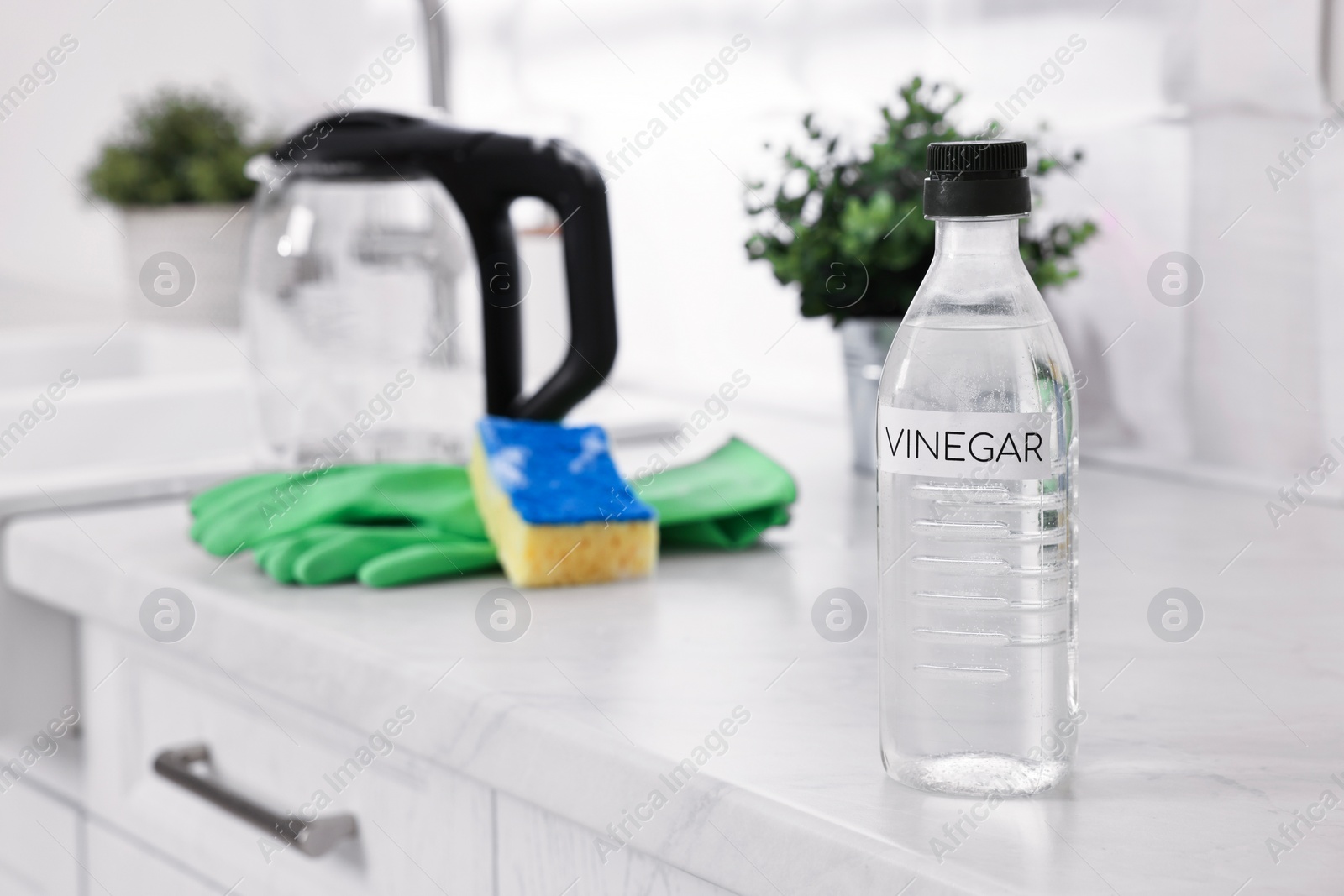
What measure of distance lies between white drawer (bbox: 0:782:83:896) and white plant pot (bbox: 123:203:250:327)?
1000mm

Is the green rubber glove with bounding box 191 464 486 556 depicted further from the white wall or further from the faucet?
the faucet

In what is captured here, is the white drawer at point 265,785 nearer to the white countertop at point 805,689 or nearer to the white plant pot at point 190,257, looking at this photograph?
the white countertop at point 805,689

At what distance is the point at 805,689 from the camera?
25.6 inches

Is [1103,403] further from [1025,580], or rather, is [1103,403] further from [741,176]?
[1025,580]

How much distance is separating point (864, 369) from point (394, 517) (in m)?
0.42

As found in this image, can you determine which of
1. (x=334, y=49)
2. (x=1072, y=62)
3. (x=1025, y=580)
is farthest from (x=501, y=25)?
(x=1025, y=580)

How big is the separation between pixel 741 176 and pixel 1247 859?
111 cm

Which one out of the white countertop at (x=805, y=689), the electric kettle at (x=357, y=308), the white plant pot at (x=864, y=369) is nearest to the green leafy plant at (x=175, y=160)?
the electric kettle at (x=357, y=308)

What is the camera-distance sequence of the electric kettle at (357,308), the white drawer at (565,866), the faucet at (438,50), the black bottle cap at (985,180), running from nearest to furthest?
the black bottle cap at (985,180) → the white drawer at (565,866) → the electric kettle at (357,308) → the faucet at (438,50)

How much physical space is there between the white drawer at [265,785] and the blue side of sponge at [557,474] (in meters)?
0.17

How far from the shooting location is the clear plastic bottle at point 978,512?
50cm

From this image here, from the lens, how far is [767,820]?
517 mm

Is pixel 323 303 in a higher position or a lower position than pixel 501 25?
lower

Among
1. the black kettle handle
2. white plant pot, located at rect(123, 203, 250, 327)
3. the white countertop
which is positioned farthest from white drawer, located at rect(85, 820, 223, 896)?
white plant pot, located at rect(123, 203, 250, 327)
